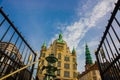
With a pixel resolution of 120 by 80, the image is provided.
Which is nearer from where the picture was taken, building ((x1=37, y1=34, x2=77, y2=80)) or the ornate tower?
building ((x1=37, y1=34, x2=77, y2=80))

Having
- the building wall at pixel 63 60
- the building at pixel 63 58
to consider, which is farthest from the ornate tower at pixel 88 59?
the building wall at pixel 63 60

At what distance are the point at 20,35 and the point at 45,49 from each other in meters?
42.2

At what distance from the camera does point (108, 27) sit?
12.5 feet

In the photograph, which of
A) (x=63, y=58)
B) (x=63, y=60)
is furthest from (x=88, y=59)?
(x=63, y=60)

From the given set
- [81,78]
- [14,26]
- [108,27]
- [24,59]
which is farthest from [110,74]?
[81,78]

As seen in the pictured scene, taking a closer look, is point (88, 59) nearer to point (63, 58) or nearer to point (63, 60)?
point (63, 58)

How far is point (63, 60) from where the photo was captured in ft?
146

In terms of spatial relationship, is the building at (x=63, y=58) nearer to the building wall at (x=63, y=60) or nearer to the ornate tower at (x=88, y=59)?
the building wall at (x=63, y=60)

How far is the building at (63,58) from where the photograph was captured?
4125cm

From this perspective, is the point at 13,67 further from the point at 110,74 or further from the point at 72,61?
the point at 72,61

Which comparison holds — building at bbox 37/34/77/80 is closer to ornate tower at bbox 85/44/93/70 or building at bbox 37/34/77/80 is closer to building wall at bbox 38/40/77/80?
building wall at bbox 38/40/77/80

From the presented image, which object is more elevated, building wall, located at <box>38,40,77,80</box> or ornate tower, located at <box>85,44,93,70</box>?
ornate tower, located at <box>85,44,93,70</box>

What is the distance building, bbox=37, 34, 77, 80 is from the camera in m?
41.2

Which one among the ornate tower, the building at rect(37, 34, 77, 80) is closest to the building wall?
the building at rect(37, 34, 77, 80)
